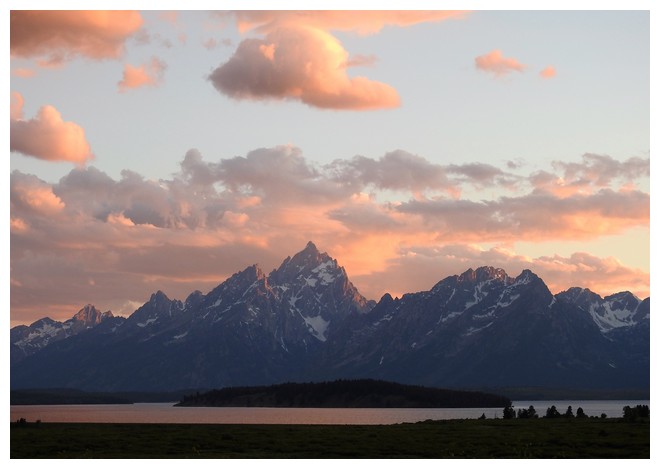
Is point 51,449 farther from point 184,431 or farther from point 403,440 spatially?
point 403,440

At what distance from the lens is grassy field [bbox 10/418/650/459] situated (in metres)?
99.1

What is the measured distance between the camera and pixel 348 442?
111812 mm

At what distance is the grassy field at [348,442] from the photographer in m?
99.1

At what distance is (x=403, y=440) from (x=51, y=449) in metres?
38.8
